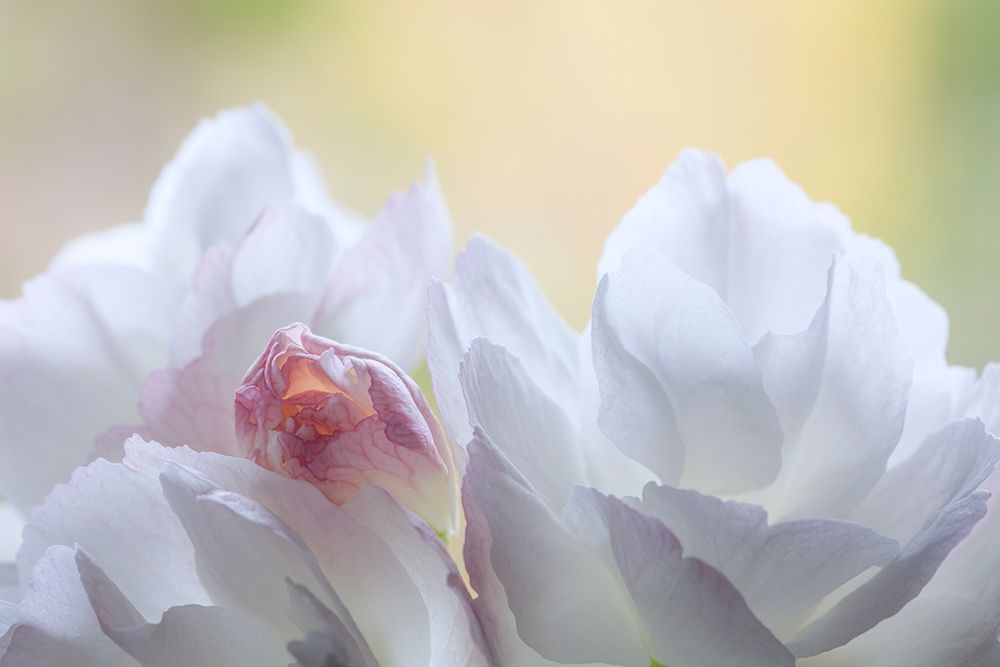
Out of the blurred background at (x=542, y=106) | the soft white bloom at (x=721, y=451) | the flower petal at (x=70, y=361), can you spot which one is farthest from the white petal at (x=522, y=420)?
the blurred background at (x=542, y=106)

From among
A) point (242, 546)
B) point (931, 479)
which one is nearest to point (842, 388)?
point (931, 479)

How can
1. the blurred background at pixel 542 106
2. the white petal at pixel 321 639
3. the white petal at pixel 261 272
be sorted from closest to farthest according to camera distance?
the white petal at pixel 321 639 < the white petal at pixel 261 272 < the blurred background at pixel 542 106

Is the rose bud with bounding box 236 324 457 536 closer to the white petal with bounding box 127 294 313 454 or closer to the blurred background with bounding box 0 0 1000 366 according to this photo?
the white petal with bounding box 127 294 313 454

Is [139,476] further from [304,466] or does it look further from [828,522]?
A: [828,522]

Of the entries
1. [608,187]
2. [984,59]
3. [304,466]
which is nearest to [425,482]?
[304,466]

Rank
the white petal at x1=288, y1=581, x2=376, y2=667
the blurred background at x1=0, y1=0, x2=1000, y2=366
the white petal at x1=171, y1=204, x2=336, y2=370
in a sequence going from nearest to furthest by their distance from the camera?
the white petal at x1=288, y1=581, x2=376, y2=667
the white petal at x1=171, y1=204, x2=336, y2=370
the blurred background at x1=0, y1=0, x2=1000, y2=366

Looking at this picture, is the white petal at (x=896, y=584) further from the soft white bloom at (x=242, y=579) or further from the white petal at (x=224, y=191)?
the white petal at (x=224, y=191)

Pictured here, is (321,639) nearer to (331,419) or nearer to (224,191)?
(331,419)

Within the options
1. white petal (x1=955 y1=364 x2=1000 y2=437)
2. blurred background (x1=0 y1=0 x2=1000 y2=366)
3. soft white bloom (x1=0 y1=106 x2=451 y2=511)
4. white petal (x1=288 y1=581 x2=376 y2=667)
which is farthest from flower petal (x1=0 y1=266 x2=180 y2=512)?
blurred background (x1=0 y1=0 x2=1000 y2=366)
